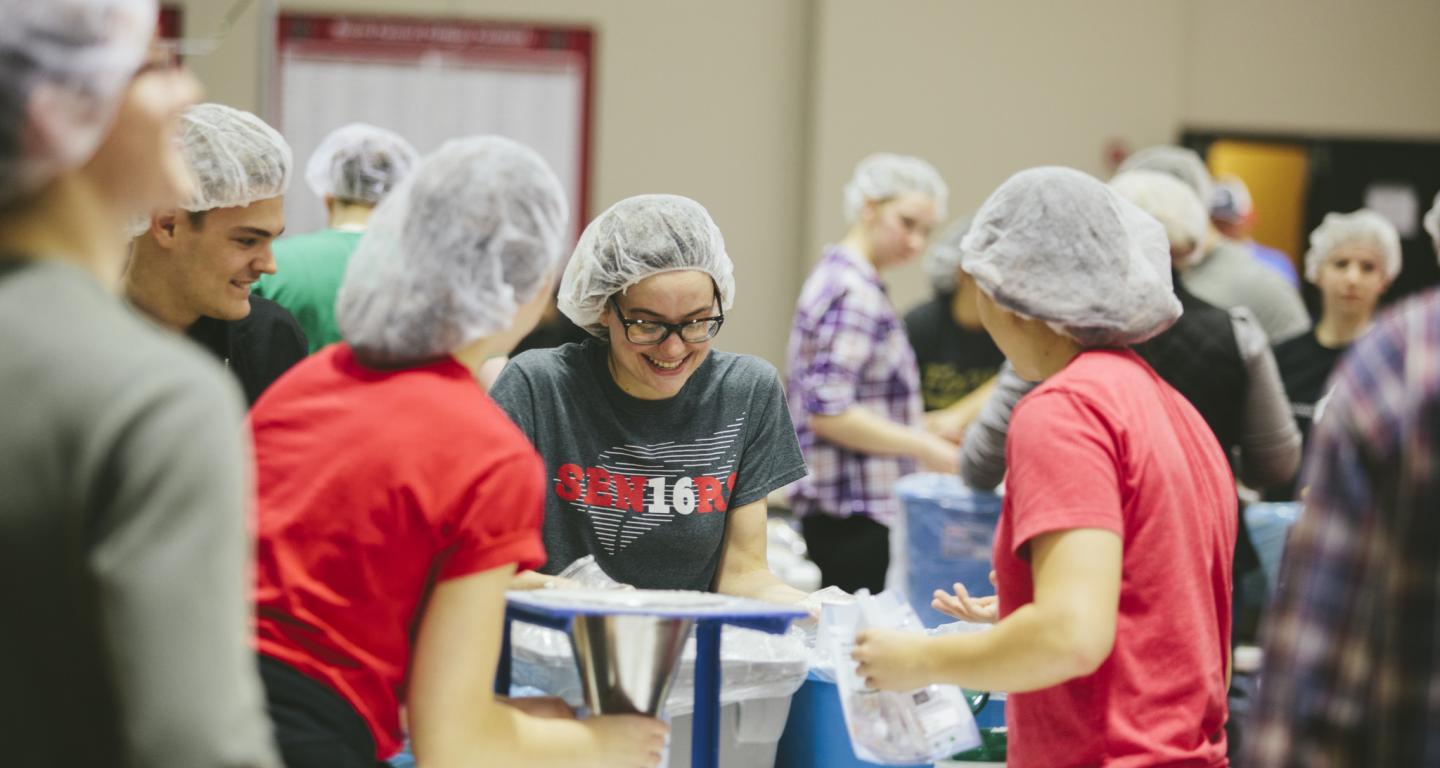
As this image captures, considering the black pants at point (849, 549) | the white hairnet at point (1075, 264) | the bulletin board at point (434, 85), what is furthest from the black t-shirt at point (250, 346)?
the bulletin board at point (434, 85)

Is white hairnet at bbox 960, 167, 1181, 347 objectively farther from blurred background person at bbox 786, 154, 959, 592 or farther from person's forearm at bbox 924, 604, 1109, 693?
blurred background person at bbox 786, 154, 959, 592

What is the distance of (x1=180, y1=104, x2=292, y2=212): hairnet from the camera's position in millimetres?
2369

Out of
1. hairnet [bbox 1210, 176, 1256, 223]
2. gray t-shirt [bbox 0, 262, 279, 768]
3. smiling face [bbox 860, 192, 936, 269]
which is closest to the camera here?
gray t-shirt [bbox 0, 262, 279, 768]

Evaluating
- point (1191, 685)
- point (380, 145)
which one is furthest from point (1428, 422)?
point (380, 145)


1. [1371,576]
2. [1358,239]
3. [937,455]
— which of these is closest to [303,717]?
[1371,576]

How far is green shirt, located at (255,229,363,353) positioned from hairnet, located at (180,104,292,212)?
2.43 feet

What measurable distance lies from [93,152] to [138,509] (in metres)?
0.27

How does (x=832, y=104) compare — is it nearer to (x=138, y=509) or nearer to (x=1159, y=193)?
(x=1159, y=193)

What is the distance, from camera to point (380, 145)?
3.66 m

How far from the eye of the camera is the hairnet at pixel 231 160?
7.77 ft

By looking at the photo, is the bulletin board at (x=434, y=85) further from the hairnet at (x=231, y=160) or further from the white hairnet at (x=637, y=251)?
the white hairnet at (x=637, y=251)

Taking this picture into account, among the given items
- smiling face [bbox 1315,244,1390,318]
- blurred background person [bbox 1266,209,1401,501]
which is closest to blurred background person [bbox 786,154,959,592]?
blurred background person [bbox 1266,209,1401,501]

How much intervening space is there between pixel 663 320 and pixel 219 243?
31.3 inches

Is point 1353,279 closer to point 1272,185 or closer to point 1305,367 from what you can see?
point 1305,367
